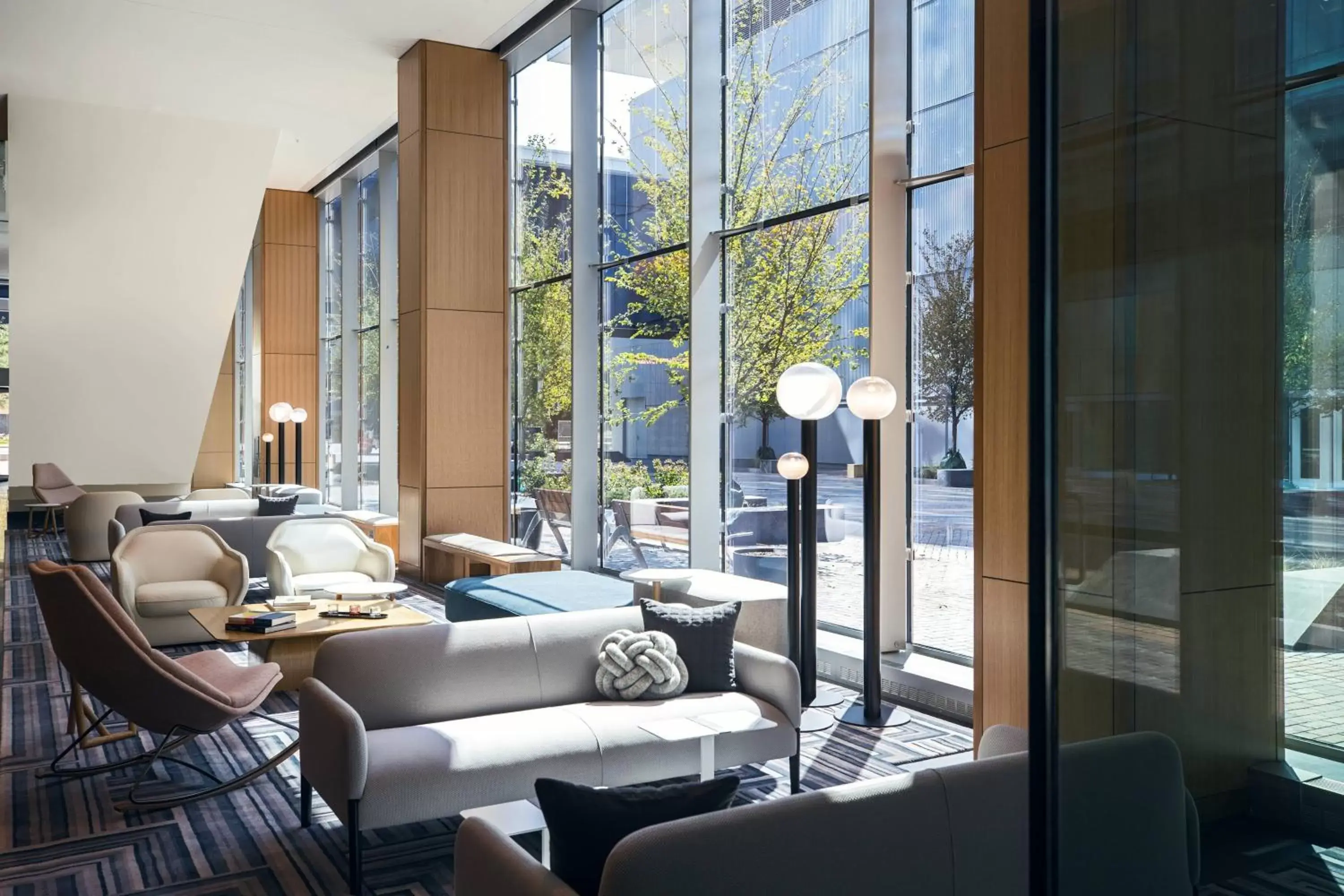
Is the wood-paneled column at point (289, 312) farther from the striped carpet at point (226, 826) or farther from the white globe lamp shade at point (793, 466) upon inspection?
the white globe lamp shade at point (793, 466)

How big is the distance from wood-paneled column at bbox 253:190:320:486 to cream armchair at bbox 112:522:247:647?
8687mm

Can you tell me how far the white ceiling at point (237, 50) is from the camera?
28.0 feet

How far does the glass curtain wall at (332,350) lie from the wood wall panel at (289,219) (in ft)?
0.62

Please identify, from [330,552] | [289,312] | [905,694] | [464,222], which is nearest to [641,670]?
[905,694]

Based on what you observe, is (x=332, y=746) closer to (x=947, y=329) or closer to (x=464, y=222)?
(x=947, y=329)

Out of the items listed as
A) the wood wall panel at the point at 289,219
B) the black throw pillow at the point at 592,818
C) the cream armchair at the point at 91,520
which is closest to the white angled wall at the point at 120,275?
the cream armchair at the point at 91,520

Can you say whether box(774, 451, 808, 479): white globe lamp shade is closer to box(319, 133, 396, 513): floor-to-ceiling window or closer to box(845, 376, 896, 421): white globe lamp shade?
box(845, 376, 896, 421): white globe lamp shade

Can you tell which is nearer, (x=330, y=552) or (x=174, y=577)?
(x=174, y=577)

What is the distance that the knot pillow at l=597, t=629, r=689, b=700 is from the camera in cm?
418

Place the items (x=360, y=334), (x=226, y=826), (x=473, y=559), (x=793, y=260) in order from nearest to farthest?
(x=226, y=826), (x=793, y=260), (x=473, y=559), (x=360, y=334)

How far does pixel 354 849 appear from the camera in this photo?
129 inches

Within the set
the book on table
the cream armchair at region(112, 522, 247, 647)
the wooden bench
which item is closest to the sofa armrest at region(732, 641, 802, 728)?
the book on table

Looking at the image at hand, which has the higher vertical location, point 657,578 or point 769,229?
point 769,229

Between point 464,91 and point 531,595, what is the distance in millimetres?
5279
